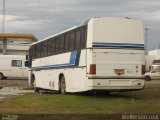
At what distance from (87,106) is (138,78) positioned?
3942mm

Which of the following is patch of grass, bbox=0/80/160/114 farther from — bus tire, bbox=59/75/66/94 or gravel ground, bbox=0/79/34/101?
bus tire, bbox=59/75/66/94

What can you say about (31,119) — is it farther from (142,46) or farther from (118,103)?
(142,46)

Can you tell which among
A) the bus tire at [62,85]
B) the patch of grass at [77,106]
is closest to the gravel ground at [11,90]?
the bus tire at [62,85]

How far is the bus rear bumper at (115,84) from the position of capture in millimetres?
20236

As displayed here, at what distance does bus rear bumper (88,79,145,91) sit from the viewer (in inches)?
797

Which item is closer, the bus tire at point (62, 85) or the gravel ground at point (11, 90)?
the gravel ground at point (11, 90)

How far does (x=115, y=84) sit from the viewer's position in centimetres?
2064

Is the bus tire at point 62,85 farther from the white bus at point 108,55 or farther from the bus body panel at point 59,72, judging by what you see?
the white bus at point 108,55

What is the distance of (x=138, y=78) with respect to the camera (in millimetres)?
20953

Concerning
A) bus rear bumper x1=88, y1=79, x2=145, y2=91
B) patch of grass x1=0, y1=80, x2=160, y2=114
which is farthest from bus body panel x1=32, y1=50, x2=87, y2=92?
patch of grass x1=0, y1=80, x2=160, y2=114

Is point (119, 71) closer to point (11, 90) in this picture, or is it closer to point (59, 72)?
point (59, 72)

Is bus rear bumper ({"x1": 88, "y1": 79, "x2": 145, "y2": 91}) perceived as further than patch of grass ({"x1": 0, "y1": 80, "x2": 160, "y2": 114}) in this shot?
Yes

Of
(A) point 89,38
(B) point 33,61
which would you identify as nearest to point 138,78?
(A) point 89,38

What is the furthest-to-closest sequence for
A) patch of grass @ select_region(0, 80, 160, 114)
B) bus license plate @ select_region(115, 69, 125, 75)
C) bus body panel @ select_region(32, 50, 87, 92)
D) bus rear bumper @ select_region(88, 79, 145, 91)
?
1. bus body panel @ select_region(32, 50, 87, 92)
2. bus license plate @ select_region(115, 69, 125, 75)
3. bus rear bumper @ select_region(88, 79, 145, 91)
4. patch of grass @ select_region(0, 80, 160, 114)
